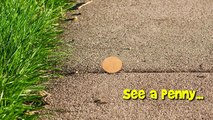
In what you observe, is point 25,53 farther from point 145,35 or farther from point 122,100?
point 145,35

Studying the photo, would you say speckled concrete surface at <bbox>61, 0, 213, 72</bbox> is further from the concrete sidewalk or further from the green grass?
the green grass

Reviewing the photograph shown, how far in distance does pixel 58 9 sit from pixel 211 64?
5.74 feet

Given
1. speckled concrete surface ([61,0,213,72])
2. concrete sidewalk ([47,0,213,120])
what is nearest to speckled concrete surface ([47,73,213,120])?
concrete sidewalk ([47,0,213,120])

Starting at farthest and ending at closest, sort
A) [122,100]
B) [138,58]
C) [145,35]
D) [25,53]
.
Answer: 1. [145,35]
2. [138,58]
3. [25,53]
4. [122,100]

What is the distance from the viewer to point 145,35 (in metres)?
4.27

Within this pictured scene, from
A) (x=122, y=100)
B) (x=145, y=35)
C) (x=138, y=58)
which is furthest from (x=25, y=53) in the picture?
(x=145, y=35)

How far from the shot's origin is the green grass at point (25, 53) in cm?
289

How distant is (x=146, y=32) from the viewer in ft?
14.2

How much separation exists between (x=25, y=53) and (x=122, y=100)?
842mm

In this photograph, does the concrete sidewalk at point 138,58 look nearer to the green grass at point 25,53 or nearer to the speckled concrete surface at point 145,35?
the speckled concrete surface at point 145,35

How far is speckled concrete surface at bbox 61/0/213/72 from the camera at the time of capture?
373cm

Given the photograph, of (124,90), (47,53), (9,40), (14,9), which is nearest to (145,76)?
(124,90)

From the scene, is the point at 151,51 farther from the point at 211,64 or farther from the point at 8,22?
the point at 8,22

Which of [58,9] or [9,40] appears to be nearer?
[9,40]
